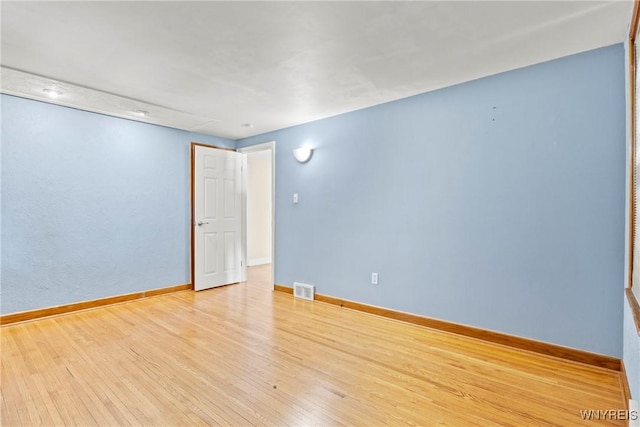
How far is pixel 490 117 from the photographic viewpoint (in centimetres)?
276

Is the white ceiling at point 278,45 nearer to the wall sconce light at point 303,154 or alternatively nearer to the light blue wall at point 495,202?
the light blue wall at point 495,202

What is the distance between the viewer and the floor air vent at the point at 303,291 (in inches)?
162

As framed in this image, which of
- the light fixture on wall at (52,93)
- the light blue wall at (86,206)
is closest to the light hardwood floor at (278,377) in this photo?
the light blue wall at (86,206)

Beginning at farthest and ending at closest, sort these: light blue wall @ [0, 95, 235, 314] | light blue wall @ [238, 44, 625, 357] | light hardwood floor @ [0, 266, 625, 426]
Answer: light blue wall @ [0, 95, 235, 314], light blue wall @ [238, 44, 625, 357], light hardwood floor @ [0, 266, 625, 426]

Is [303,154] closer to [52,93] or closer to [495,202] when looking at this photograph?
[495,202]

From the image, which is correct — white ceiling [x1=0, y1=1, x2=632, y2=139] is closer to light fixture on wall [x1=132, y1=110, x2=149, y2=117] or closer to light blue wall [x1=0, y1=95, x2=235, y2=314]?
light fixture on wall [x1=132, y1=110, x2=149, y2=117]

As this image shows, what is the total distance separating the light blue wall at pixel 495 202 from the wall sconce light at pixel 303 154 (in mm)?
268

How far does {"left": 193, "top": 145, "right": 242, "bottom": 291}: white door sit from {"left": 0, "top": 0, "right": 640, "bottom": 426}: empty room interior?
434mm

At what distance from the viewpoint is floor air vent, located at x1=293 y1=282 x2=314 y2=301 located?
13.5ft

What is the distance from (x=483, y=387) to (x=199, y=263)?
386 cm

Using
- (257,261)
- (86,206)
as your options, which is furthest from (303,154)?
(257,261)

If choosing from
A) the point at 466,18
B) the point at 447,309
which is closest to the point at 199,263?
the point at 447,309

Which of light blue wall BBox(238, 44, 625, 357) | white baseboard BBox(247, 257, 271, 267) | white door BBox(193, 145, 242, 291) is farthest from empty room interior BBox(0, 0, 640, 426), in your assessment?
white baseboard BBox(247, 257, 271, 267)

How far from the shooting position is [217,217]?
4.84m
